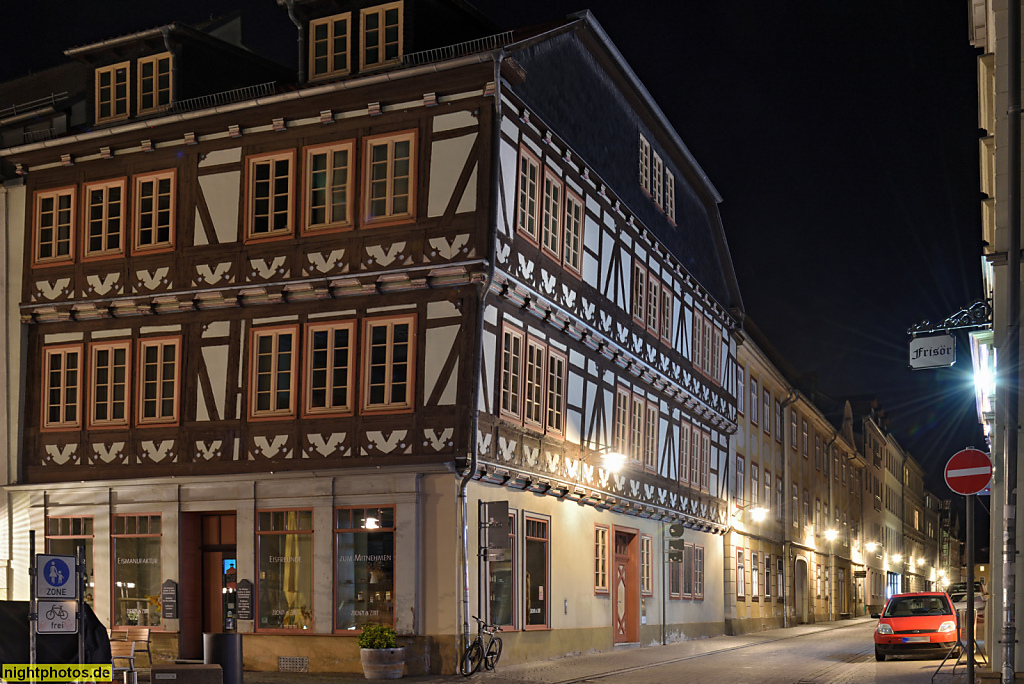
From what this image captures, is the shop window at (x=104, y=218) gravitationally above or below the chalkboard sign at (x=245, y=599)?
above

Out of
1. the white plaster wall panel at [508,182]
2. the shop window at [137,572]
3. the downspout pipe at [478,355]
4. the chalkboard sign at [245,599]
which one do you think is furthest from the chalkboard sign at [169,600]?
the white plaster wall panel at [508,182]

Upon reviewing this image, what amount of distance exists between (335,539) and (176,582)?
355 cm

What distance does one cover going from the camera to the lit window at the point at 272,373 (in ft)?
76.1

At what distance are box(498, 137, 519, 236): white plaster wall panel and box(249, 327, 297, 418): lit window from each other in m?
4.50

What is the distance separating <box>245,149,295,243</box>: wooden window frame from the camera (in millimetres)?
23625

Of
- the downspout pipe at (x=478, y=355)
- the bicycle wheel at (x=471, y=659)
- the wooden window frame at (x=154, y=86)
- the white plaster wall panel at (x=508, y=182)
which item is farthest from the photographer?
the wooden window frame at (x=154, y=86)

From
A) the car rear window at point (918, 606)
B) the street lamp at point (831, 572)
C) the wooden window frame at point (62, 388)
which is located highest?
the wooden window frame at point (62, 388)

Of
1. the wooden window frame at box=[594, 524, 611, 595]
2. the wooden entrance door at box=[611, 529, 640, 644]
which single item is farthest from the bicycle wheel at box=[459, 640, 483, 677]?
the wooden entrance door at box=[611, 529, 640, 644]

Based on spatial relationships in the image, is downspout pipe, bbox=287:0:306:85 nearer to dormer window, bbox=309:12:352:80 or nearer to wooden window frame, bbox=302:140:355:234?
dormer window, bbox=309:12:352:80

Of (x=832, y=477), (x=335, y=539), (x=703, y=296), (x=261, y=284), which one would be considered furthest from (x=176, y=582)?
(x=832, y=477)

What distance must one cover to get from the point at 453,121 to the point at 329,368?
502 centimetres

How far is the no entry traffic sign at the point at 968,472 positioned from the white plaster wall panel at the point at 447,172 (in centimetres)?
1046

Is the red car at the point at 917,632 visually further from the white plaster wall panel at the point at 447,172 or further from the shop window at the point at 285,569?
the white plaster wall panel at the point at 447,172

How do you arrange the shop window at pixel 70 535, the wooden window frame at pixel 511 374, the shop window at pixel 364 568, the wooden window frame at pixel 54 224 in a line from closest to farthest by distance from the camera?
the shop window at pixel 364 568, the wooden window frame at pixel 511 374, the shop window at pixel 70 535, the wooden window frame at pixel 54 224
